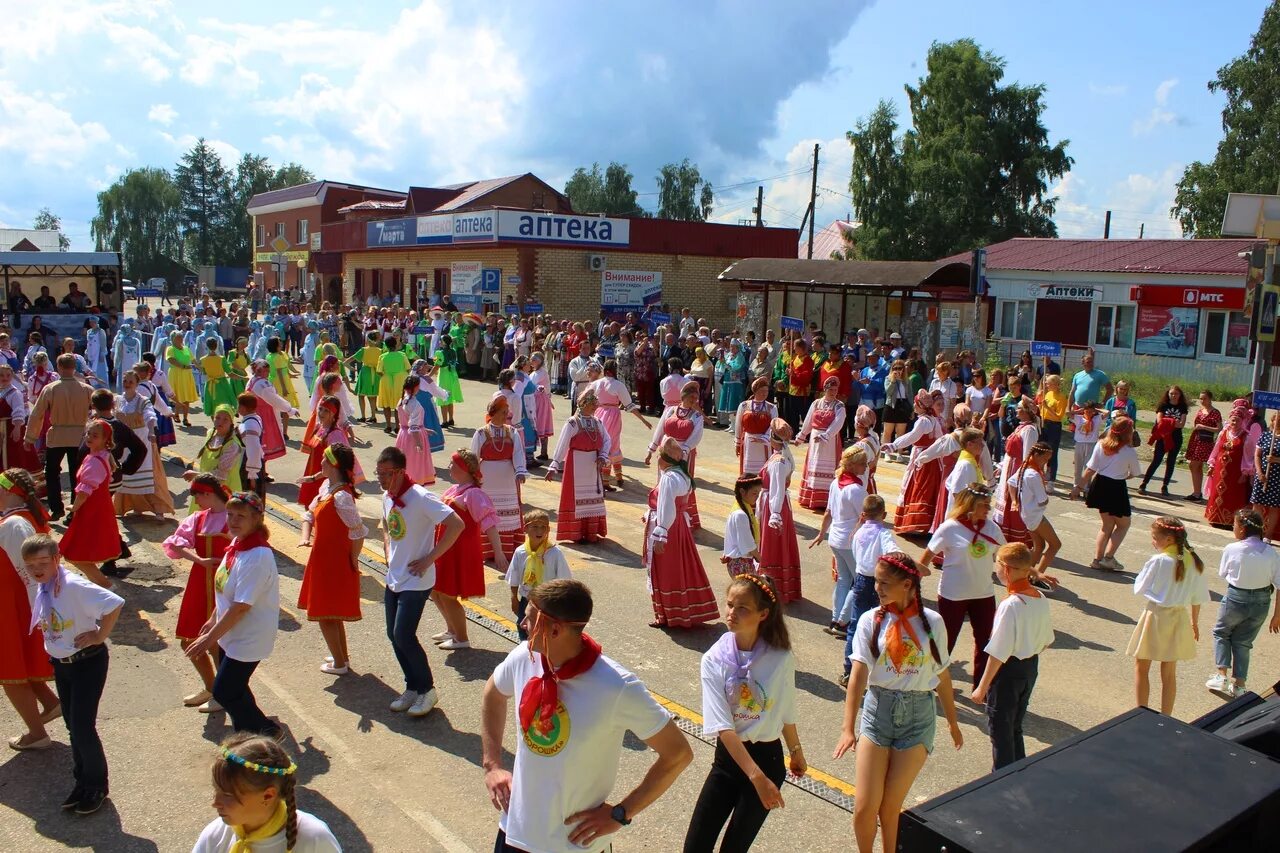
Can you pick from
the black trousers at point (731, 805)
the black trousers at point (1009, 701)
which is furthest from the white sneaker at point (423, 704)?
the black trousers at point (1009, 701)

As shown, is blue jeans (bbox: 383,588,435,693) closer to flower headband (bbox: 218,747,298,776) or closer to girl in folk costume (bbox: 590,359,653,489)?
flower headband (bbox: 218,747,298,776)

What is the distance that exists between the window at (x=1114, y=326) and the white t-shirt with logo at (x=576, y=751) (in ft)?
96.6

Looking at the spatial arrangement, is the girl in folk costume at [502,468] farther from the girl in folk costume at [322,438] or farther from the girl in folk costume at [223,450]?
the girl in folk costume at [223,450]

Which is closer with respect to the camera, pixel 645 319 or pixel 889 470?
pixel 889 470

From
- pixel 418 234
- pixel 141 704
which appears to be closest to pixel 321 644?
pixel 141 704

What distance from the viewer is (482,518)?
7.69 metres

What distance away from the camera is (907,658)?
4953 mm

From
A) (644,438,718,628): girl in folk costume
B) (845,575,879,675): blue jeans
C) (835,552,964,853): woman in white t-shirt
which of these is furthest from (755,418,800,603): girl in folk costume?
(835,552,964,853): woman in white t-shirt

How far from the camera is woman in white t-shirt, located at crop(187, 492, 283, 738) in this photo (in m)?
5.75

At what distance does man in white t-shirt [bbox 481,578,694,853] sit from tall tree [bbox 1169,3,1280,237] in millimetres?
41751

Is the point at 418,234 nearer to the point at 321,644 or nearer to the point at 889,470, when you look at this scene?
the point at 889,470

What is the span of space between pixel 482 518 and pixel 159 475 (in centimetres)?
588

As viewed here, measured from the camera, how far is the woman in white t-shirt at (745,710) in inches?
180

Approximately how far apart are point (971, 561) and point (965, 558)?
49 millimetres
